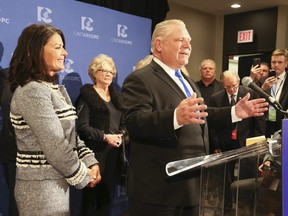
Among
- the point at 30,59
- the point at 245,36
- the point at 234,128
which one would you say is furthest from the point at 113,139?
the point at 245,36

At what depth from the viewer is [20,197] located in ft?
4.68

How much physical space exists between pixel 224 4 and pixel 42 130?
632 centimetres

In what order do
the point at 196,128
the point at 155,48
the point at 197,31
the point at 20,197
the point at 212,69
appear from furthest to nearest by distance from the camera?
the point at 197,31, the point at 212,69, the point at 155,48, the point at 196,128, the point at 20,197

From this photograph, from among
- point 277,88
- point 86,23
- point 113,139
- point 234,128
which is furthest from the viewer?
point 277,88

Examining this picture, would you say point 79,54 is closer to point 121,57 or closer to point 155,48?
point 121,57

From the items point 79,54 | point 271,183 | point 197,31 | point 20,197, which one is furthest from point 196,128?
point 197,31

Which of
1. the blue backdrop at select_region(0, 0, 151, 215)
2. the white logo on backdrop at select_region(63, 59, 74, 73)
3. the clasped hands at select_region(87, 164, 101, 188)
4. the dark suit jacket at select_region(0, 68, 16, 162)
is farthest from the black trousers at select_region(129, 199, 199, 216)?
the white logo on backdrop at select_region(63, 59, 74, 73)

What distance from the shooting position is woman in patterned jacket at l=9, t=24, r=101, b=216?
4.50 feet

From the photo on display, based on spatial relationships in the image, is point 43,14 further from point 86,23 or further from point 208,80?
point 208,80

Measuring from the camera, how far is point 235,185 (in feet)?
3.14

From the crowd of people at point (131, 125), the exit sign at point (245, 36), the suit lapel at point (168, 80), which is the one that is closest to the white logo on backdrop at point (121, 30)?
the crowd of people at point (131, 125)

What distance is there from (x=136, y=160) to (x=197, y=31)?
245 inches

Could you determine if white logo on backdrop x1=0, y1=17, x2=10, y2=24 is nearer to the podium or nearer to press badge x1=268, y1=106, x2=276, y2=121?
the podium

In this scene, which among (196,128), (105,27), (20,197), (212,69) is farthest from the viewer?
(212,69)
